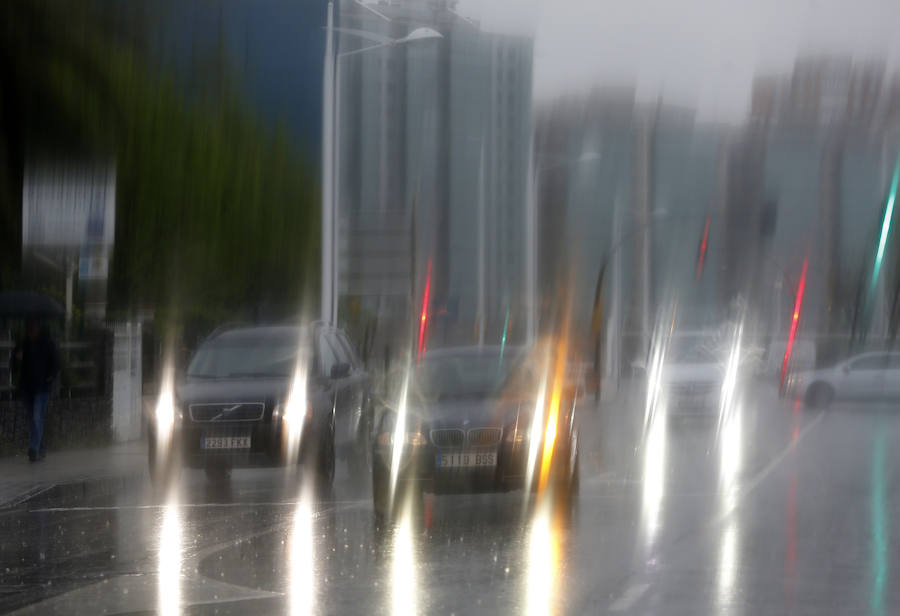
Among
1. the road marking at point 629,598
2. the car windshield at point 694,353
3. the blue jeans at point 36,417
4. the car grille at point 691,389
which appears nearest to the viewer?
the road marking at point 629,598

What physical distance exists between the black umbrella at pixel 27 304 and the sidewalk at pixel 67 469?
6.81 feet

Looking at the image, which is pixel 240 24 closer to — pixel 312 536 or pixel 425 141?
pixel 312 536

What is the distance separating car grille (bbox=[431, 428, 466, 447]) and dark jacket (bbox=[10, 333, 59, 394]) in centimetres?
918

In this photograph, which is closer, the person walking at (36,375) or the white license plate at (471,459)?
the white license plate at (471,459)

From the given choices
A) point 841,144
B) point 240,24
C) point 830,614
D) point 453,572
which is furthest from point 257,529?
point 841,144

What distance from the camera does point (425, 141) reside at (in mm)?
90375

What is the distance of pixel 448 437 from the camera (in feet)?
43.1

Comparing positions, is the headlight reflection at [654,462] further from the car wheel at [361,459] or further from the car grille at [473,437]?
the car wheel at [361,459]

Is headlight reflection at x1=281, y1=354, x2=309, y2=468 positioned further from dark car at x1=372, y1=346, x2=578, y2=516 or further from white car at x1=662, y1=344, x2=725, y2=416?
white car at x1=662, y1=344, x2=725, y2=416

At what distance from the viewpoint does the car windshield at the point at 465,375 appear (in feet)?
45.6

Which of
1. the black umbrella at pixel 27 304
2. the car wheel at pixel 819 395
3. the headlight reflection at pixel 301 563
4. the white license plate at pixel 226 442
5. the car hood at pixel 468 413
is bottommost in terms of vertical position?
the car wheel at pixel 819 395

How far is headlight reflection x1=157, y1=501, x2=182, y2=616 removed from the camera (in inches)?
339

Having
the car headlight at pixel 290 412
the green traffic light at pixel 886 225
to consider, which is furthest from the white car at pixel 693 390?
the green traffic light at pixel 886 225

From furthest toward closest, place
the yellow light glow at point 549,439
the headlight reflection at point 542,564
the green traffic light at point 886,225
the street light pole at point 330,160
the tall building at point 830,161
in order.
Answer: the green traffic light at point 886,225
the tall building at point 830,161
the street light pole at point 330,160
the yellow light glow at point 549,439
the headlight reflection at point 542,564
